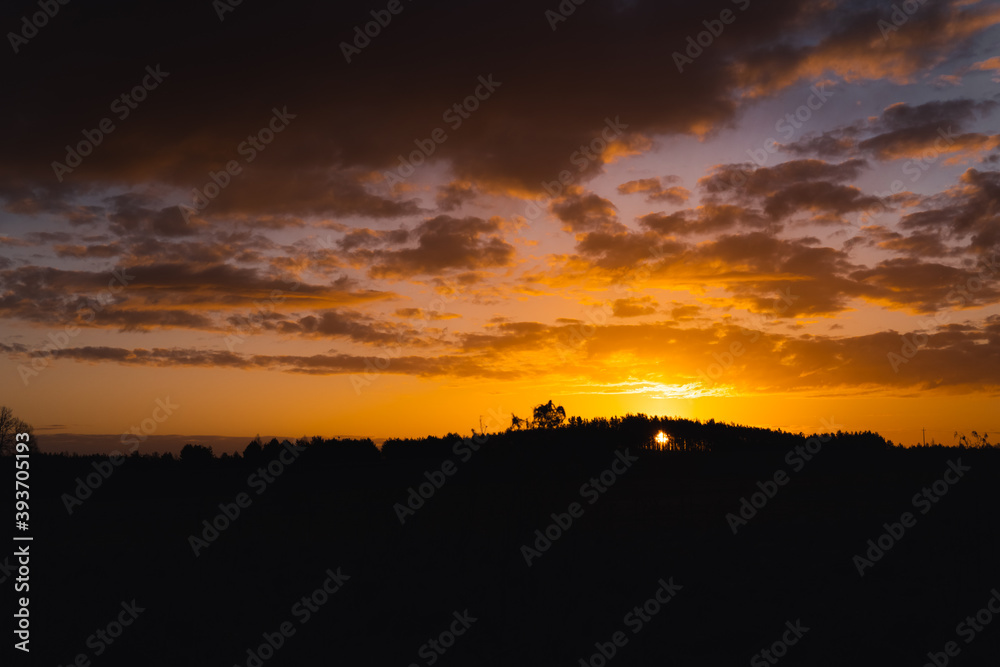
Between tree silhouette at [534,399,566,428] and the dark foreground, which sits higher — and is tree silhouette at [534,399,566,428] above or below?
above

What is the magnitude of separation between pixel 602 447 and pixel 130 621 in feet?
100

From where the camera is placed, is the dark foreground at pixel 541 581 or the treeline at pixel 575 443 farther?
the treeline at pixel 575 443

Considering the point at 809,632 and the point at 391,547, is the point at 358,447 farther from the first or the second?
the point at 809,632

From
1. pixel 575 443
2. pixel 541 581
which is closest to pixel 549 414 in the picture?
pixel 575 443

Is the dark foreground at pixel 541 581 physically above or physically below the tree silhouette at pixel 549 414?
below

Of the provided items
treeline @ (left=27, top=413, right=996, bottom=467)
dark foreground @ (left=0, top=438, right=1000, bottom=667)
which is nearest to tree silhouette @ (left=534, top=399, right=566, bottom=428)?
treeline @ (left=27, top=413, right=996, bottom=467)

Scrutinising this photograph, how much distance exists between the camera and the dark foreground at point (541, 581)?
11.0m

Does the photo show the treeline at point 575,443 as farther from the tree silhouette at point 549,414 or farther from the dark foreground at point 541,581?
the dark foreground at point 541,581

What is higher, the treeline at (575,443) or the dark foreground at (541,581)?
the treeline at (575,443)

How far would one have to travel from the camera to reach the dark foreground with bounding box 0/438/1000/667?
434 inches

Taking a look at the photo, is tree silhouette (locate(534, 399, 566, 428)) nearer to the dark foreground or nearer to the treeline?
the treeline

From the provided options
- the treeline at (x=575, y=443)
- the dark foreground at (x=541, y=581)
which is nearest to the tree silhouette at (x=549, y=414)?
the treeline at (x=575, y=443)

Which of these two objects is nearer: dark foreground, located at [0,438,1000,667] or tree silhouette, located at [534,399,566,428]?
A: dark foreground, located at [0,438,1000,667]

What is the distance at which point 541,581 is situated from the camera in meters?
13.5
